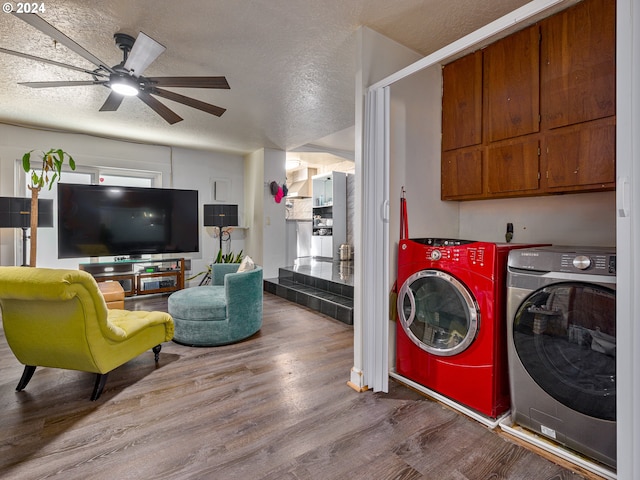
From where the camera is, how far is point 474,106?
237cm

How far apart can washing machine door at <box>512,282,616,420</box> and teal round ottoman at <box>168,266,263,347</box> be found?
87.8 inches

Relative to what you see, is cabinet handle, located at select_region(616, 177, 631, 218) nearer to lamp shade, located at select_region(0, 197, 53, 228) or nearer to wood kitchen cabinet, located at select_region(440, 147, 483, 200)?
wood kitchen cabinet, located at select_region(440, 147, 483, 200)

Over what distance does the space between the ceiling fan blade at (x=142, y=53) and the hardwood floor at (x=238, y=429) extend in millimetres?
2214

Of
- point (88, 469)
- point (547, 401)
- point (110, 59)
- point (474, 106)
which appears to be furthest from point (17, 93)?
point (547, 401)

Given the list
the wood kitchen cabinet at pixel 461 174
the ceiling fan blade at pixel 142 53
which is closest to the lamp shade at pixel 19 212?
the ceiling fan blade at pixel 142 53

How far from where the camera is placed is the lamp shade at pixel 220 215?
5.28m

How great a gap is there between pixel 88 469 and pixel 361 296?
170 cm

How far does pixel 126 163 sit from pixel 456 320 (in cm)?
524

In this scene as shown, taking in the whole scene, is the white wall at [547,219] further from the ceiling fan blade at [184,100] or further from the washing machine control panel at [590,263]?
the ceiling fan blade at [184,100]

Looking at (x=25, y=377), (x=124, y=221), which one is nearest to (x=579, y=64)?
(x=25, y=377)

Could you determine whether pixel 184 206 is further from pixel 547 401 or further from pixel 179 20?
pixel 547 401

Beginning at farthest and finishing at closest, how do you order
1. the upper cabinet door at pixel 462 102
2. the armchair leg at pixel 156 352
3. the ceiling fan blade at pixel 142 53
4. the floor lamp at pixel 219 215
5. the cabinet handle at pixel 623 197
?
the floor lamp at pixel 219 215
the armchair leg at pixel 156 352
the upper cabinet door at pixel 462 102
the ceiling fan blade at pixel 142 53
the cabinet handle at pixel 623 197

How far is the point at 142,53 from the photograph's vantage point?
6.51ft

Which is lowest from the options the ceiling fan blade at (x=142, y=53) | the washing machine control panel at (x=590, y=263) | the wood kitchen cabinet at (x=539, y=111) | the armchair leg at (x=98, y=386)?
the armchair leg at (x=98, y=386)
